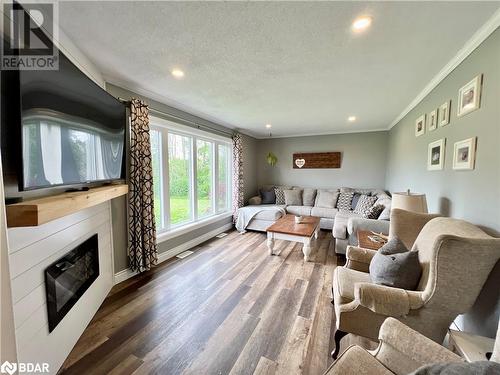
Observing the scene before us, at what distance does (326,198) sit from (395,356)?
4151 millimetres

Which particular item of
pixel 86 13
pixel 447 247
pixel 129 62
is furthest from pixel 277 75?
pixel 447 247

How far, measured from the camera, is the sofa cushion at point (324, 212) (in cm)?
448

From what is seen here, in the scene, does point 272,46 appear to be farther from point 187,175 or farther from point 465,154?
point 187,175

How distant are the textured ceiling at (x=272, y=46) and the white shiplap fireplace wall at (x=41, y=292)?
4.68 ft

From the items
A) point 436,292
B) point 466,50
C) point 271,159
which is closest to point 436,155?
point 466,50

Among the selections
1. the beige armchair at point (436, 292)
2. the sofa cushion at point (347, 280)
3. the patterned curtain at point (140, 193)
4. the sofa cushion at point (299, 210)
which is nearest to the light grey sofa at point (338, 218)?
the sofa cushion at point (299, 210)

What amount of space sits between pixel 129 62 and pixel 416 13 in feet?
7.42

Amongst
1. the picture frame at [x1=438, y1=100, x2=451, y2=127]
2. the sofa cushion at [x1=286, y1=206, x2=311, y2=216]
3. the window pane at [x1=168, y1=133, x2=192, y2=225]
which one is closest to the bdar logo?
the window pane at [x1=168, y1=133, x2=192, y2=225]

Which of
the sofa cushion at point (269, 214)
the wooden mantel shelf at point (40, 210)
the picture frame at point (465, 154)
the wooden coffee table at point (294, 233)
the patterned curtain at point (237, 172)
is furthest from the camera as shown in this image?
the patterned curtain at point (237, 172)

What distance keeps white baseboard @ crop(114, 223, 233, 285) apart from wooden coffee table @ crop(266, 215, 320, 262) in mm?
1340

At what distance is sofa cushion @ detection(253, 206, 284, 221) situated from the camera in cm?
440

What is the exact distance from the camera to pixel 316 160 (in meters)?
5.39

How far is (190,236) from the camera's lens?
3568mm

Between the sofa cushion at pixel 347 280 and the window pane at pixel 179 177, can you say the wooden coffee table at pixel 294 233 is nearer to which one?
the sofa cushion at pixel 347 280
